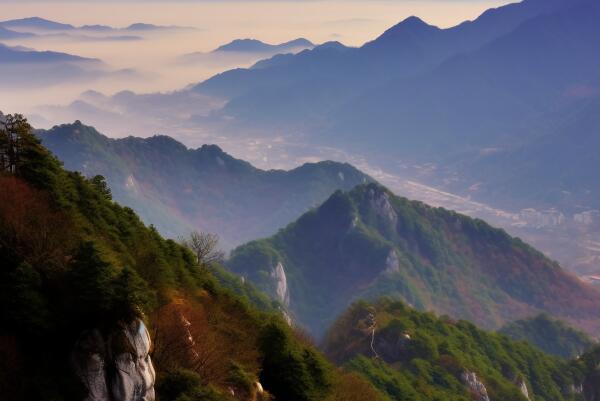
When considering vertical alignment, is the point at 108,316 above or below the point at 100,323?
above

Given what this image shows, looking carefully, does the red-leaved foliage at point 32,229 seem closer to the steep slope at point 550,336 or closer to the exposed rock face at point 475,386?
the exposed rock face at point 475,386

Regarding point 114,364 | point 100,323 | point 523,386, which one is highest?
point 100,323

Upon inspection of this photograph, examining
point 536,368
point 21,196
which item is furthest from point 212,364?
point 536,368

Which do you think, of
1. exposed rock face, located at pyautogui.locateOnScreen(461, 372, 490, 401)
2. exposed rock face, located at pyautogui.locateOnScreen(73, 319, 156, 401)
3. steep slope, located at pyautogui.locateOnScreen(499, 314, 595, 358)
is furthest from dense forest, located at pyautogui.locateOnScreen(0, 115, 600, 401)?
steep slope, located at pyautogui.locateOnScreen(499, 314, 595, 358)

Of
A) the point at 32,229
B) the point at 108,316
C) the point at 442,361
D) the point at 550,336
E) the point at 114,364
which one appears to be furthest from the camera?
the point at 550,336

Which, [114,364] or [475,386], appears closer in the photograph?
[114,364]

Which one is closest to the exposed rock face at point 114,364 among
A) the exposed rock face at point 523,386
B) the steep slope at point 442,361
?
the steep slope at point 442,361

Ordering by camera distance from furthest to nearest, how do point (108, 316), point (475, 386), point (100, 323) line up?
point (475, 386) → point (108, 316) → point (100, 323)

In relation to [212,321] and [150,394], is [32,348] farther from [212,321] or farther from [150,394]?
[212,321]

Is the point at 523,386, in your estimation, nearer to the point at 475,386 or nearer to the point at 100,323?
the point at 475,386

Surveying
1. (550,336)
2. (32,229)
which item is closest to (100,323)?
(32,229)
